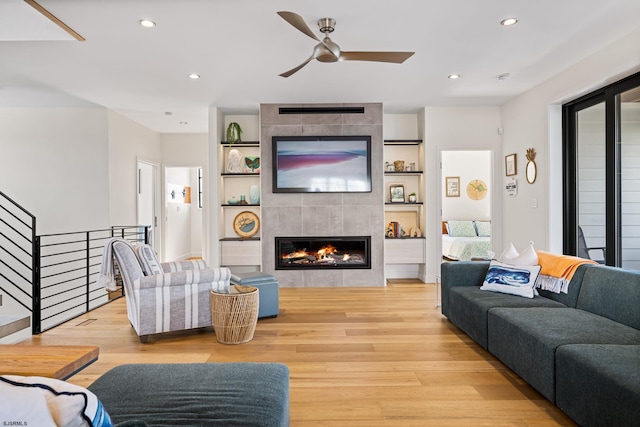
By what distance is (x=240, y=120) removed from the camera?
6.23 metres

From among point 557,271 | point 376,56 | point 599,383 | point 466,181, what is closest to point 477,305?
point 557,271

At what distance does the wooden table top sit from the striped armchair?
5.60ft

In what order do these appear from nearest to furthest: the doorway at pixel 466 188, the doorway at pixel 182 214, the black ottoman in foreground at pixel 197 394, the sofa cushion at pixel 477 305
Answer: the black ottoman in foreground at pixel 197 394 < the sofa cushion at pixel 477 305 < the doorway at pixel 182 214 < the doorway at pixel 466 188

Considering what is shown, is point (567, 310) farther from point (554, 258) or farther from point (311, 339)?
point (311, 339)

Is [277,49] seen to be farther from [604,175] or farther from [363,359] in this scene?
[604,175]

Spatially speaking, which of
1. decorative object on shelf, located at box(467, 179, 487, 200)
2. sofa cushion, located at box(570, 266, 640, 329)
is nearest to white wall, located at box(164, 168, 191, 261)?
decorative object on shelf, located at box(467, 179, 487, 200)

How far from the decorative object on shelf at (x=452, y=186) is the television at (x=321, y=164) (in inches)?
146

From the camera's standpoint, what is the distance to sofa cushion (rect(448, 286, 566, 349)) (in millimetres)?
2977

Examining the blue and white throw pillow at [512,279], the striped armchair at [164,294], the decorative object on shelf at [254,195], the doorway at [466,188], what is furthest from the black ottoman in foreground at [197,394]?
the doorway at [466,188]

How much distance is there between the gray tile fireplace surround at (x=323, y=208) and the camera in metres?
5.77

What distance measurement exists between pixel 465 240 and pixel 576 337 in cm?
535

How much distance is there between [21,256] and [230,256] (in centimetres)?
298

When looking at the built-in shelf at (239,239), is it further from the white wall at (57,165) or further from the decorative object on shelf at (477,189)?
the decorative object on shelf at (477,189)

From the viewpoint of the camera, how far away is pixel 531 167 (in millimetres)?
5145
